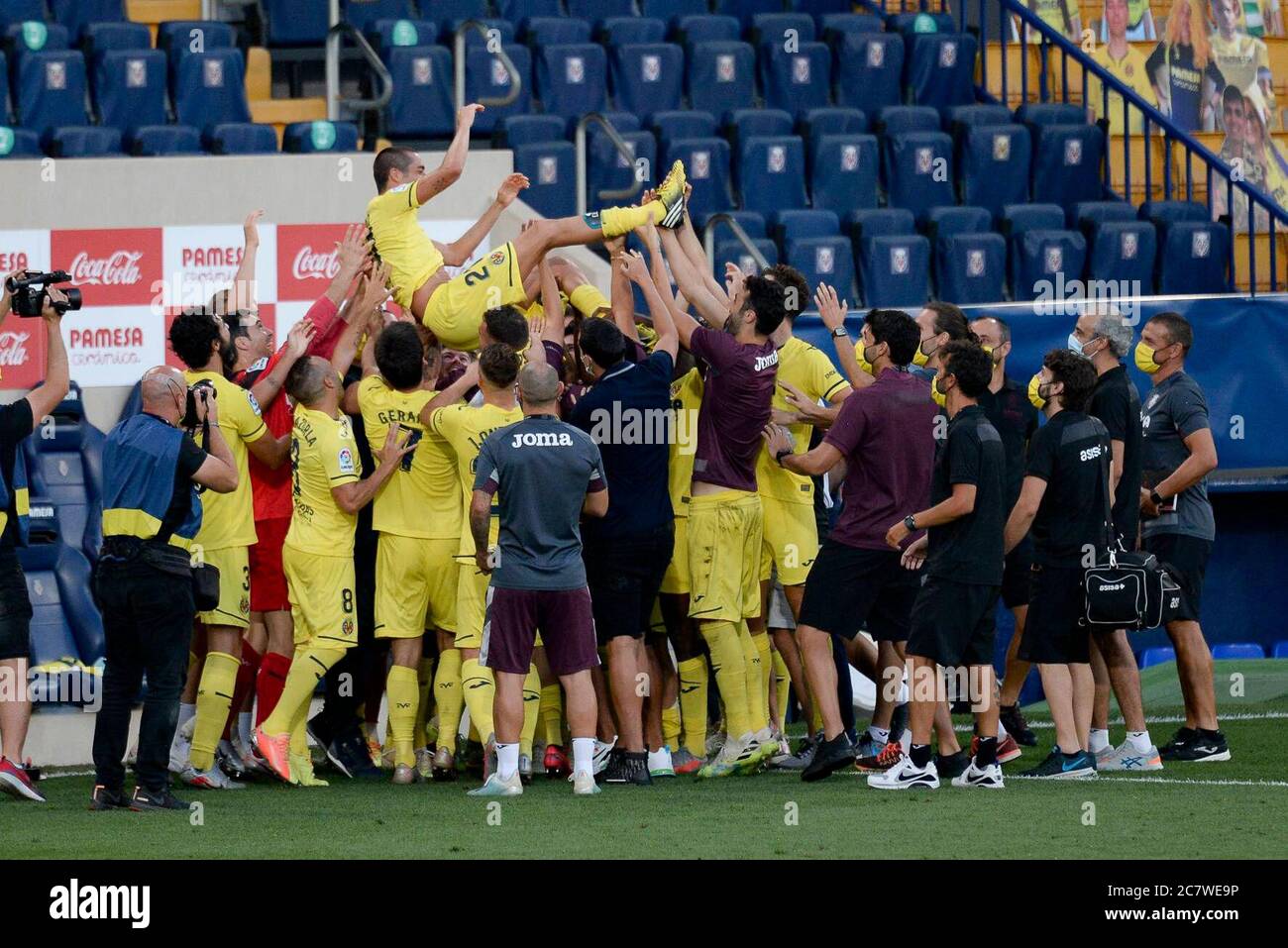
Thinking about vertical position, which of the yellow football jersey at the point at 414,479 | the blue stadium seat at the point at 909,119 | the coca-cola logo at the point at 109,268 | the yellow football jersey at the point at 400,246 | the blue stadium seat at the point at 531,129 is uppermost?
the blue stadium seat at the point at 909,119

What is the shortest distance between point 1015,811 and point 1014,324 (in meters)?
5.24

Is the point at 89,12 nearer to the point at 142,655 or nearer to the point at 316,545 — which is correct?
the point at 316,545

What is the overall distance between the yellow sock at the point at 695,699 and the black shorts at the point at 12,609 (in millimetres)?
2896

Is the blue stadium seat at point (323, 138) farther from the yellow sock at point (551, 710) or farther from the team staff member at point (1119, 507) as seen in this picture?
the team staff member at point (1119, 507)

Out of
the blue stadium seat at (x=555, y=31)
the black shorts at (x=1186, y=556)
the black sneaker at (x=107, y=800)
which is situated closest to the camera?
the black sneaker at (x=107, y=800)

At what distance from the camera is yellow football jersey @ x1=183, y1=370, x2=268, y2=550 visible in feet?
28.4

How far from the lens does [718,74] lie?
580 inches

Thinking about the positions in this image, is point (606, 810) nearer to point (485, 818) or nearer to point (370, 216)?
point (485, 818)

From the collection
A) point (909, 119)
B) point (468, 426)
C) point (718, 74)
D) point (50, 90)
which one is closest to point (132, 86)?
point (50, 90)

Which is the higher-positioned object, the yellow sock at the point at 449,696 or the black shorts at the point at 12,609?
Answer: the black shorts at the point at 12,609

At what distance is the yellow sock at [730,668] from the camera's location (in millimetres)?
8727

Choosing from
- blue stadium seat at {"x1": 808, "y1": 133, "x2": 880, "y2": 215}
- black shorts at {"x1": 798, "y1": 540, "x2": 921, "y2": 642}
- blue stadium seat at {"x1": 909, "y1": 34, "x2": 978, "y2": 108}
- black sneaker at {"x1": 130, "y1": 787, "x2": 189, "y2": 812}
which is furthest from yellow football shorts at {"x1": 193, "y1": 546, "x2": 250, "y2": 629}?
blue stadium seat at {"x1": 909, "y1": 34, "x2": 978, "y2": 108}

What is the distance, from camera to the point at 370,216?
9.38 m

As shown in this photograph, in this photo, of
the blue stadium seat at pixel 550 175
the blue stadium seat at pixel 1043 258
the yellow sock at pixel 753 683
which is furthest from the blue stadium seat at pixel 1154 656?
Answer: the blue stadium seat at pixel 550 175
